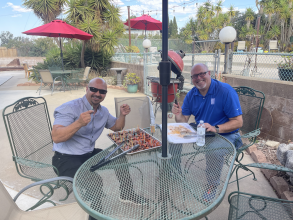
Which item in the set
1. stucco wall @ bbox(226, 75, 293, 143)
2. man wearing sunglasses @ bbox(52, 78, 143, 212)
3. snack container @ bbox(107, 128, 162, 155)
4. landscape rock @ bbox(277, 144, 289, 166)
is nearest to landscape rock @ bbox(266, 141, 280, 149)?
stucco wall @ bbox(226, 75, 293, 143)

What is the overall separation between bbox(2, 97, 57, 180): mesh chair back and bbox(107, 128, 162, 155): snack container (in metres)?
0.76

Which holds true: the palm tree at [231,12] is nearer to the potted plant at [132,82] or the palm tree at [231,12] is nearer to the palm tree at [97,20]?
the palm tree at [97,20]

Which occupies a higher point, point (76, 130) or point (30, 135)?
point (76, 130)

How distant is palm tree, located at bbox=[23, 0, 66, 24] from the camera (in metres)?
10.6

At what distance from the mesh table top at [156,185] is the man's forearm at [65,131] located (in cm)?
36

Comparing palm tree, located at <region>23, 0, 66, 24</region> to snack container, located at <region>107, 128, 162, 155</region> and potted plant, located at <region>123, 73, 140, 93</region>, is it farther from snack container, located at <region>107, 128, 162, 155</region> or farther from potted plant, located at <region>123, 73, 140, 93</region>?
snack container, located at <region>107, 128, 162, 155</region>

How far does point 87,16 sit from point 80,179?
10.7 metres

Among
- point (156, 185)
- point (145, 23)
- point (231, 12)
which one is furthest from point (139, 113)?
point (231, 12)

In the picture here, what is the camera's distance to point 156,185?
116cm

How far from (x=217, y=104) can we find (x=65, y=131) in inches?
61.6

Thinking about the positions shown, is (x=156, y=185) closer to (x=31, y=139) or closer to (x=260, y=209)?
(x=260, y=209)

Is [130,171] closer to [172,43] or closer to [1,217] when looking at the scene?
[1,217]

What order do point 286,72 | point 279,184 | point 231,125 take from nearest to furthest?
point 231,125, point 279,184, point 286,72

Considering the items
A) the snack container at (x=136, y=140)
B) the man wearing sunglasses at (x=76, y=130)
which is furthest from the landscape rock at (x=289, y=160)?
the man wearing sunglasses at (x=76, y=130)
